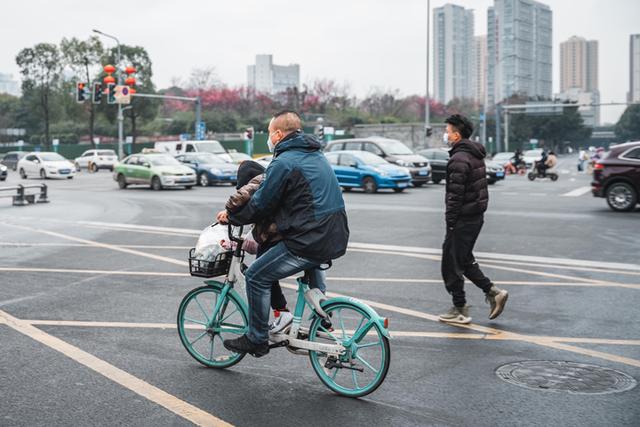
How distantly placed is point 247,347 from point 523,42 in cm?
14021

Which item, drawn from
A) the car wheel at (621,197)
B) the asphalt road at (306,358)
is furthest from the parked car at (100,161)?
the asphalt road at (306,358)

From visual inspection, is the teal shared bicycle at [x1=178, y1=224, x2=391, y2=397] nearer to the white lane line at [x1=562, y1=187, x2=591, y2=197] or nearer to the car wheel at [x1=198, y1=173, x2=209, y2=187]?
the white lane line at [x1=562, y1=187, x2=591, y2=197]

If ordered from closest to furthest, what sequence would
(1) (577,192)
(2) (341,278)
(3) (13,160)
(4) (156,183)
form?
(2) (341,278)
(1) (577,192)
(4) (156,183)
(3) (13,160)

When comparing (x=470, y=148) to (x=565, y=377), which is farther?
(x=470, y=148)

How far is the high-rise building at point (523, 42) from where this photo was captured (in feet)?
441

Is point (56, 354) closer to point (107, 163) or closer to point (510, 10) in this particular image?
point (107, 163)

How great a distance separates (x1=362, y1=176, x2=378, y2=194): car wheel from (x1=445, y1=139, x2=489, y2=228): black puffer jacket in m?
19.5

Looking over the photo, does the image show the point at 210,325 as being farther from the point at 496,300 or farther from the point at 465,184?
the point at 496,300

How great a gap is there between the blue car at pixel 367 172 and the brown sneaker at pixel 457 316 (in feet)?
63.4

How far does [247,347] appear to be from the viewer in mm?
5227

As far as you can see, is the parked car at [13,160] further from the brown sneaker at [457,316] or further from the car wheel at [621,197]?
Result: the brown sneaker at [457,316]

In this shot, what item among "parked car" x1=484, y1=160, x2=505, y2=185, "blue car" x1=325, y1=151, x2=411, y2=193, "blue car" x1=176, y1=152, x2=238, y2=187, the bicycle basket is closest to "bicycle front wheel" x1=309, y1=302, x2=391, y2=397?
the bicycle basket

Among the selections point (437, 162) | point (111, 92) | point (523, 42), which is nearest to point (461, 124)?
point (437, 162)

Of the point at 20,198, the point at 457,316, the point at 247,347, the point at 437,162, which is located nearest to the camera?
the point at 247,347
